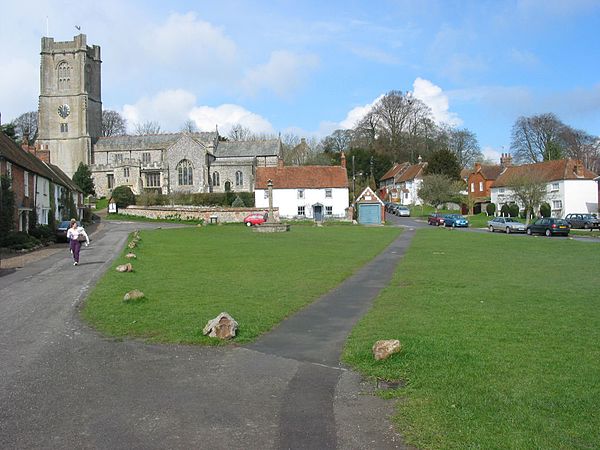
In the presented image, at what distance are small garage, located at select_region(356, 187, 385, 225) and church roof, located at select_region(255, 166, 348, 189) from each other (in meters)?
3.67

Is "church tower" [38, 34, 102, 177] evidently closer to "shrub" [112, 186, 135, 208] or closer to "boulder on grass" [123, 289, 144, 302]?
"shrub" [112, 186, 135, 208]

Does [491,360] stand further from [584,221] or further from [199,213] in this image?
[199,213]

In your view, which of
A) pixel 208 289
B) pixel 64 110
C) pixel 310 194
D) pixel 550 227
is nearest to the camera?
pixel 208 289

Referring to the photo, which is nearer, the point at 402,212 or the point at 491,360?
the point at 491,360

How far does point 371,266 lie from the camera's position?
23.0 m

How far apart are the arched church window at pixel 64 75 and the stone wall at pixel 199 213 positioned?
3410 cm

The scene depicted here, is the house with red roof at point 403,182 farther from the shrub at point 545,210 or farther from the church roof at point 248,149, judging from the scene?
the shrub at point 545,210

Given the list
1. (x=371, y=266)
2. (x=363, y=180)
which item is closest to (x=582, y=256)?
(x=371, y=266)

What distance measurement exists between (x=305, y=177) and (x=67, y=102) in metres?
46.9

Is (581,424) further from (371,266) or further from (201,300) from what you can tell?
(371,266)

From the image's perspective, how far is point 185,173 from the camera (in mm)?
89062

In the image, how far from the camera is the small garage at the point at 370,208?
69.0 meters

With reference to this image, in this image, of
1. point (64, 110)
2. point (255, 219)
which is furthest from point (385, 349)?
point (64, 110)

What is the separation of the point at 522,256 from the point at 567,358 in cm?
1966
